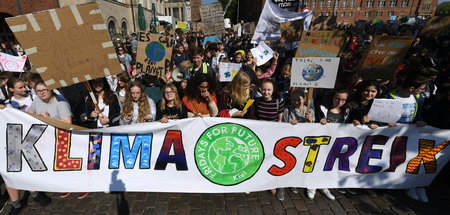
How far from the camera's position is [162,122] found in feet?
9.59

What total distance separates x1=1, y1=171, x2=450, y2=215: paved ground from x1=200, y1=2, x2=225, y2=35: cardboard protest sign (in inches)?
230

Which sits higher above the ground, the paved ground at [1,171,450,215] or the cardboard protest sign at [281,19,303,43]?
the cardboard protest sign at [281,19,303,43]

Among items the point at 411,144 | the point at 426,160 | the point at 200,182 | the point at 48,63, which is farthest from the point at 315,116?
the point at 48,63

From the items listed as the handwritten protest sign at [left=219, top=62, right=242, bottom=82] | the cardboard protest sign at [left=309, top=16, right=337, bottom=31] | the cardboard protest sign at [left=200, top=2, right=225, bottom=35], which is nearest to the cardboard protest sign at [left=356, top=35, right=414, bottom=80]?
the handwritten protest sign at [left=219, top=62, right=242, bottom=82]

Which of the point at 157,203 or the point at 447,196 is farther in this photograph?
the point at 447,196

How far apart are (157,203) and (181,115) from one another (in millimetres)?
1395

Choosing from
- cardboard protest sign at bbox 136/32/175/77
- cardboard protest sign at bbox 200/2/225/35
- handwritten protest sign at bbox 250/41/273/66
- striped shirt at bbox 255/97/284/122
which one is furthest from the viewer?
cardboard protest sign at bbox 200/2/225/35

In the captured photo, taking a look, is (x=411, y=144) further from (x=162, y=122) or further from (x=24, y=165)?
(x=24, y=165)

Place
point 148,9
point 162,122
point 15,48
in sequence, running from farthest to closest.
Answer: point 148,9
point 15,48
point 162,122

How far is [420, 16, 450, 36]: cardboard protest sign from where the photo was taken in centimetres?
539

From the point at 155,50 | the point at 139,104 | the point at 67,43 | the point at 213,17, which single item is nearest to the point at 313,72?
the point at 139,104

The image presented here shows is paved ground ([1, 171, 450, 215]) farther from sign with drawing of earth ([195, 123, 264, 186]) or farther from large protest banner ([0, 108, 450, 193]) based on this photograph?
sign with drawing of earth ([195, 123, 264, 186])

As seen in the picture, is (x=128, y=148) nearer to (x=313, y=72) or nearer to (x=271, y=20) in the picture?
(x=313, y=72)

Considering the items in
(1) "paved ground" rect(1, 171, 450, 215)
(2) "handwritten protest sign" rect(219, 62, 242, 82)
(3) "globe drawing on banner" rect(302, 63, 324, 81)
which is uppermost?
(3) "globe drawing on banner" rect(302, 63, 324, 81)
